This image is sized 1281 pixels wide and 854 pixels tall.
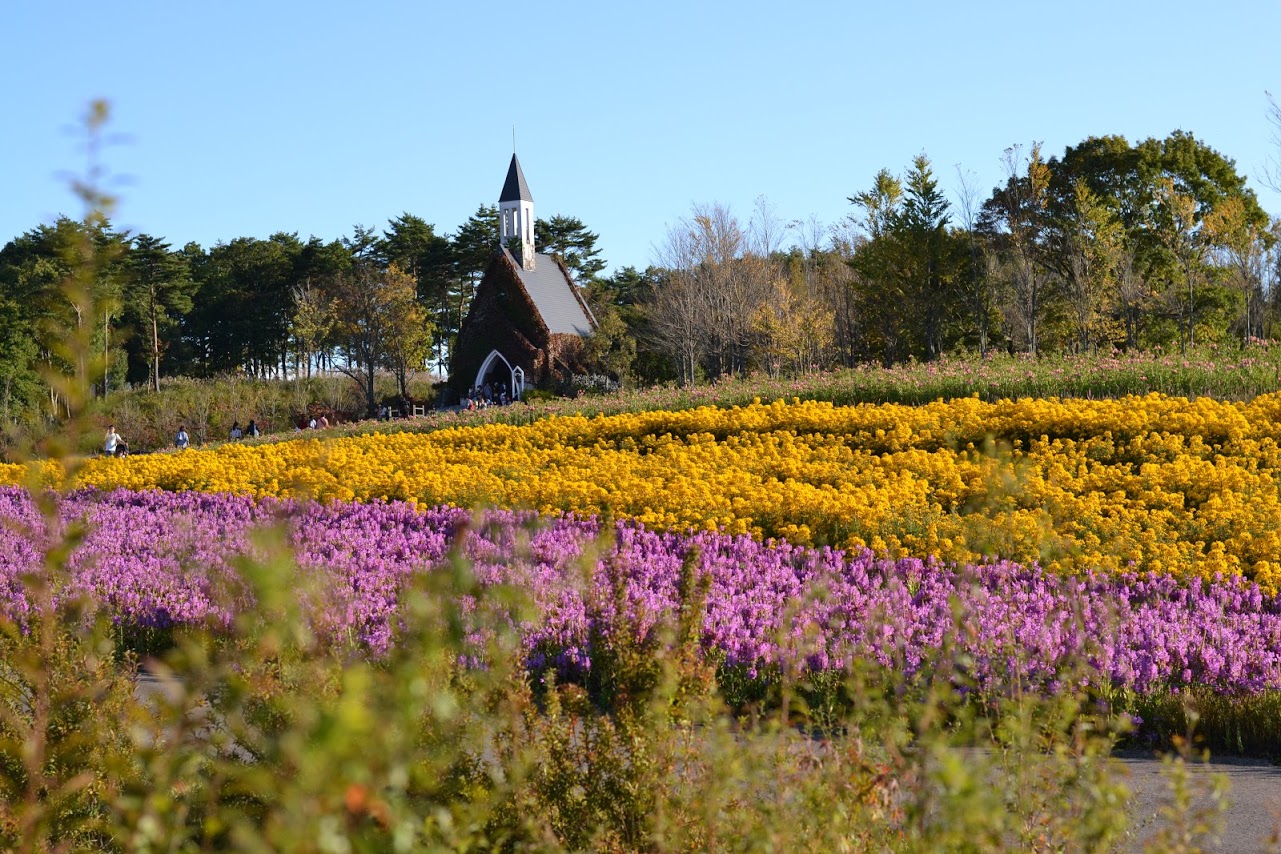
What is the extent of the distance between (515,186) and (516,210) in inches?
44.7

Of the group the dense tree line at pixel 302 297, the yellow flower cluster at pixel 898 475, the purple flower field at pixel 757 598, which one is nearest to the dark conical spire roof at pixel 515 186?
the dense tree line at pixel 302 297

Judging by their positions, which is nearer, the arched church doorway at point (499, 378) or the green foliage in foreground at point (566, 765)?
the green foliage in foreground at point (566, 765)

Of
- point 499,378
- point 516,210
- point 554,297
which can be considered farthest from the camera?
point 516,210

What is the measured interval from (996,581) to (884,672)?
7.66 feet

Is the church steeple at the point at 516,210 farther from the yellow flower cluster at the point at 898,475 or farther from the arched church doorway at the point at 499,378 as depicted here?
the yellow flower cluster at the point at 898,475

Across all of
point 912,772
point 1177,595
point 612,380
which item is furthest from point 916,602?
point 612,380

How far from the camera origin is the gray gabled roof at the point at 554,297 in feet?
136

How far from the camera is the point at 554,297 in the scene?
43406 millimetres

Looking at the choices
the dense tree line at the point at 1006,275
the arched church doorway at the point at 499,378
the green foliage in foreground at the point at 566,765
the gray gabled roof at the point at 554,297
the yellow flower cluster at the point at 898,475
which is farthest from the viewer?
the gray gabled roof at the point at 554,297

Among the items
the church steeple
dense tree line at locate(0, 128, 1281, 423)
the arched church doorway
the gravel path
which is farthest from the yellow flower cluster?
the church steeple

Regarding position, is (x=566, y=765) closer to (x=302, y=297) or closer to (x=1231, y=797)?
(x=1231, y=797)

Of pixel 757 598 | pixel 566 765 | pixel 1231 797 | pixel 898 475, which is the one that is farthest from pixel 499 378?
pixel 566 765

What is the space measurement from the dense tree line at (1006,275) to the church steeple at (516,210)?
6466 mm

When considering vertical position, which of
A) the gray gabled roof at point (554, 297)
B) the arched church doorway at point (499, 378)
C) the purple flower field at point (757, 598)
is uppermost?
the gray gabled roof at point (554, 297)
